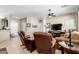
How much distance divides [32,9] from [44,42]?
2.47 ft

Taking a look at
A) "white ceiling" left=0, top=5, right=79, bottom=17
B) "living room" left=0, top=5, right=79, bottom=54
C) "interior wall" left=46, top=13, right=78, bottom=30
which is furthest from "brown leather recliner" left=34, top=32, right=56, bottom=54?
"white ceiling" left=0, top=5, right=79, bottom=17

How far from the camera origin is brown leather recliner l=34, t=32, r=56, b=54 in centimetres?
193

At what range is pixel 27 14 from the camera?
6.53ft

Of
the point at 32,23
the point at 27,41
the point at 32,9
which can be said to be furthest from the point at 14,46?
the point at 32,9

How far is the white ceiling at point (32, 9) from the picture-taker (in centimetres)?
190

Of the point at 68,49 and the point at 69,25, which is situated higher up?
the point at 69,25

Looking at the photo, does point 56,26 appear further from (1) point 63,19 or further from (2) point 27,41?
(2) point 27,41

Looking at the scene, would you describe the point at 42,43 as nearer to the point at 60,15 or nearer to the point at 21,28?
the point at 21,28

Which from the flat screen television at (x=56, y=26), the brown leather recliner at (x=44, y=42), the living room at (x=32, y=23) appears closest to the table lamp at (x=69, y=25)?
the living room at (x=32, y=23)

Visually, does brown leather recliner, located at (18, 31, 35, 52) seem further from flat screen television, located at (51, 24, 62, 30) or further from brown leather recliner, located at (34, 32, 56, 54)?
flat screen television, located at (51, 24, 62, 30)

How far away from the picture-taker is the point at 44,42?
1.97m

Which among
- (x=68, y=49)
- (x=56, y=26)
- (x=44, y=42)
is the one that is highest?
(x=56, y=26)

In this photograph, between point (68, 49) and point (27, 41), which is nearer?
point (68, 49)
